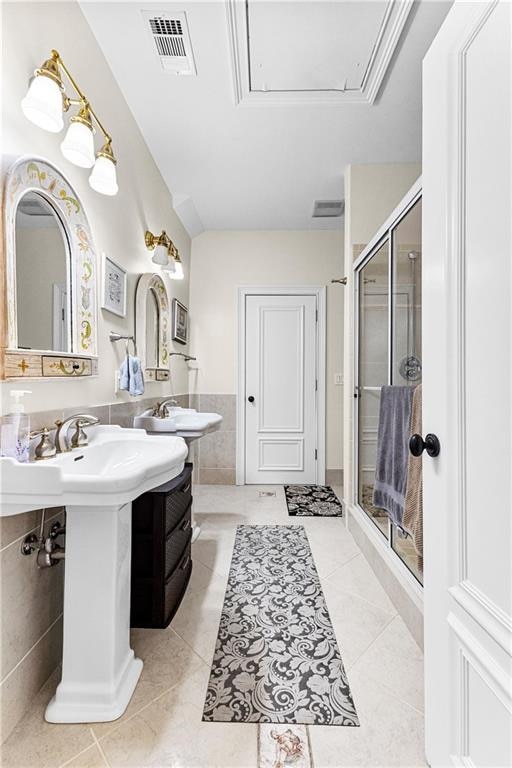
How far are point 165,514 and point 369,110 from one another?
2.34m

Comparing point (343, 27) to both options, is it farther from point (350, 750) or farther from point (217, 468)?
point (217, 468)

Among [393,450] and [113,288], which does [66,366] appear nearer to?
[113,288]

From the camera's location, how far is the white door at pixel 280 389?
3.85 metres

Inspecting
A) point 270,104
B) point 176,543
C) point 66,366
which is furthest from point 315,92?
point 176,543

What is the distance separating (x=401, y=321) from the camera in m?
1.92

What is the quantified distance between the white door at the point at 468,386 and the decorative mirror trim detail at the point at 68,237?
1.18m

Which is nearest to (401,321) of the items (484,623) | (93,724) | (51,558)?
(484,623)

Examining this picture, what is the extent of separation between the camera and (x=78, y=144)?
1.34 metres

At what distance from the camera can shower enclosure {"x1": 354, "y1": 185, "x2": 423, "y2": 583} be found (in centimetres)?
175

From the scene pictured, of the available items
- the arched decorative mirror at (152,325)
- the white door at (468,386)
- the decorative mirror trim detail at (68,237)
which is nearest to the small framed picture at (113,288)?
the decorative mirror trim detail at (68,237)

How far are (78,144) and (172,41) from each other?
0.80 m

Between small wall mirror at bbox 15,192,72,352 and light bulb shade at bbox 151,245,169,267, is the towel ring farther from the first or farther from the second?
light bulb shade at bbox 151,245,169,267

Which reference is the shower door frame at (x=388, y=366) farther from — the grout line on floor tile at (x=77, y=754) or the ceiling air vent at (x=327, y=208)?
the grout line on floor tile at (x=77, y=754)

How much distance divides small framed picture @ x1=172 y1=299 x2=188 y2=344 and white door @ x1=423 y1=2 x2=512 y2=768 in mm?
2406
